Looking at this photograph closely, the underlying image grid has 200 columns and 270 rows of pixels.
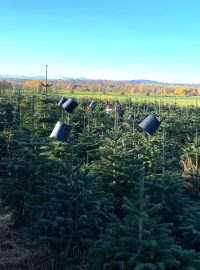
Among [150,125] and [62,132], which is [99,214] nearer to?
[62,132]

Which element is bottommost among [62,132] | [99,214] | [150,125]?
[99,214]

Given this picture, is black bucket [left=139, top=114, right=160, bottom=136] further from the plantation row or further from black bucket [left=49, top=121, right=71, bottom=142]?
black bucket [left=49, top=121, right=71, bottom=142]

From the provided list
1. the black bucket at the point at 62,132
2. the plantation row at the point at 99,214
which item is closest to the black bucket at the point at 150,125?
the plantation row at the point at 99,214

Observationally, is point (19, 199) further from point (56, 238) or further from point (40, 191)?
point (56, 238)

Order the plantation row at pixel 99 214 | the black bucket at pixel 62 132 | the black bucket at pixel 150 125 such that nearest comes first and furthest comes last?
1. the plantation row at pixel 99 214
2. the black bucket at pixel 62 132
3. the black bucket at pixel 150 125

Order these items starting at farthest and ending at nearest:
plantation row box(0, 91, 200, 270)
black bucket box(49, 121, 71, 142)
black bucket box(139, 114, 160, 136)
A: black bucket box(139, 114, 160, 136)
black bucket box(49, 121, 71, 142)
plantation row box(0, 91, 200, 270)

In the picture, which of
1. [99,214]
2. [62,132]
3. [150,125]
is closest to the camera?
[99,214]

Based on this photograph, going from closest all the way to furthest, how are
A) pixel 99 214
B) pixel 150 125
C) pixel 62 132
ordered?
pixel 99 214, pixel 62 132, pixel 150 125

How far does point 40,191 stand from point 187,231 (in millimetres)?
2546

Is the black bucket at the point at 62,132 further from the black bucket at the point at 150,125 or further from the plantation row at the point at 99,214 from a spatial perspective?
the black bucket at the point at 150,125

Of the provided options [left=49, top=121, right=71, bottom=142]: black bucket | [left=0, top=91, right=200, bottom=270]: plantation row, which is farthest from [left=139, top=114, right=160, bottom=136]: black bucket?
[left=49, top=121, right=71, bottom=142]: black bucket

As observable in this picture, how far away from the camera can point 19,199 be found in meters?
6.85

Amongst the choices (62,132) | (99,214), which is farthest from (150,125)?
(99,214)

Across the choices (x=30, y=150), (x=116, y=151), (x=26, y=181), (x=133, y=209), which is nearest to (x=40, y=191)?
(x=26, y=181)
